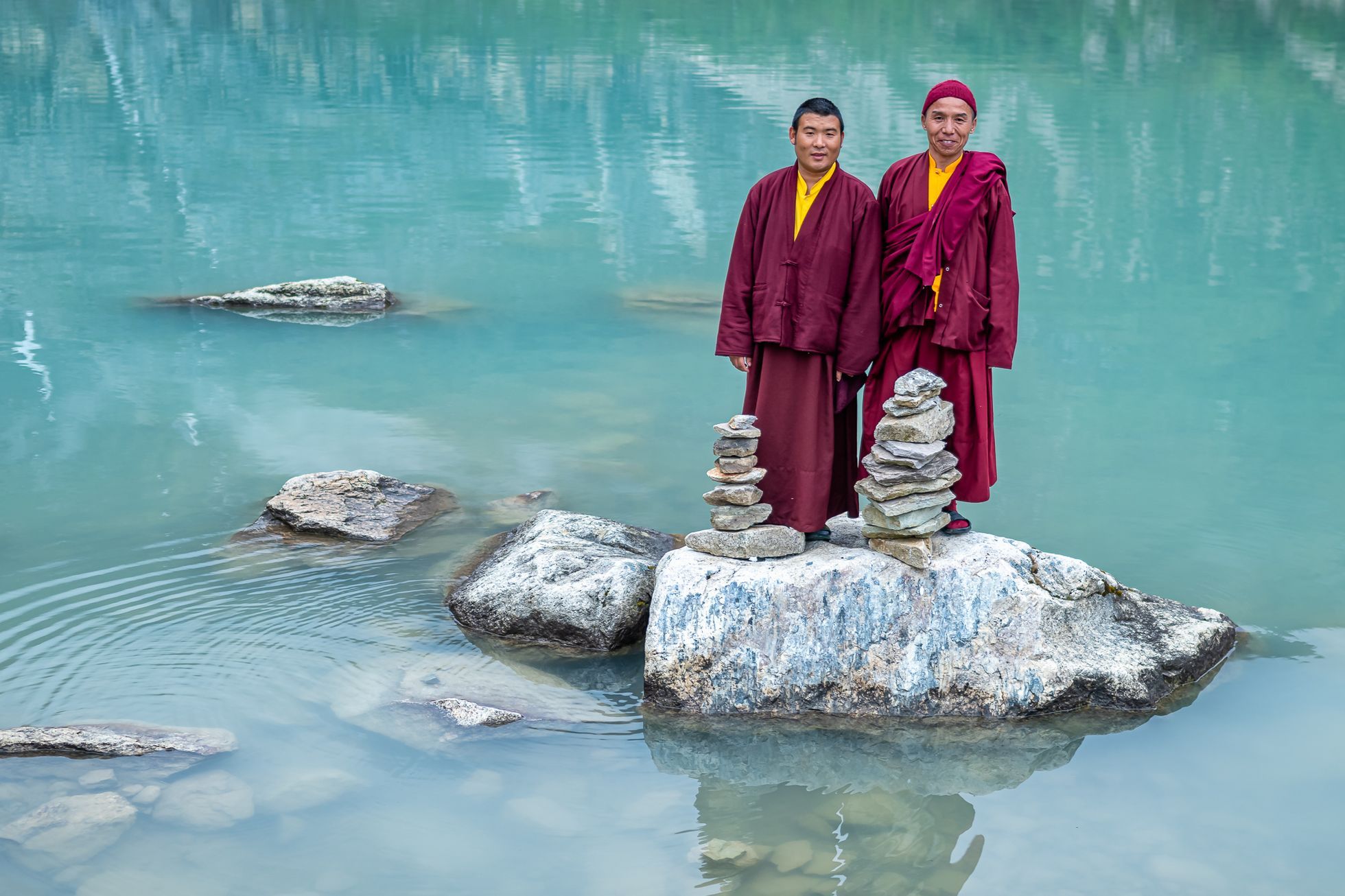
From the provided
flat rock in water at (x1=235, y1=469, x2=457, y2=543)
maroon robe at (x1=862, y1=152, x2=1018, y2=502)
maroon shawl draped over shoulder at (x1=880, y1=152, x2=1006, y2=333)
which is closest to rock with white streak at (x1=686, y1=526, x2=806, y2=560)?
maroon robe at (x1=862, y1=152, x2=1018, y2=502)

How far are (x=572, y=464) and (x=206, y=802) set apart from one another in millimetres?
4054

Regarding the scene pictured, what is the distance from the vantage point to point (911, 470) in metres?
5.48

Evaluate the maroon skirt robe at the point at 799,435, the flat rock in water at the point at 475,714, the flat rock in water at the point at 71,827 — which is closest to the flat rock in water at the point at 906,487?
the maroon skirt robe at the point at 799,435

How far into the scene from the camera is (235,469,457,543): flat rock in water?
23.5 ft

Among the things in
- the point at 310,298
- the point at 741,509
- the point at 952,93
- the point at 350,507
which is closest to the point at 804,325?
the point at 741,509

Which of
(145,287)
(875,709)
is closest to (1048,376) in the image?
(875,709)

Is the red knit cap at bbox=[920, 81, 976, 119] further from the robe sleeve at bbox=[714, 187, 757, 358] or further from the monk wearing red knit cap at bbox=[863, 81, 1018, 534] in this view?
the robe sleeve at bbox=[714, 187, 757, 358]

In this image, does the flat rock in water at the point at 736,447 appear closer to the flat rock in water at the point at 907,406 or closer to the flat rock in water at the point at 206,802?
the flat rock in water at the point at 907,406

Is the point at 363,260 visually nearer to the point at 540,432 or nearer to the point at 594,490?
the point at 540,432

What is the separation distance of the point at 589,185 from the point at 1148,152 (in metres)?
9.10

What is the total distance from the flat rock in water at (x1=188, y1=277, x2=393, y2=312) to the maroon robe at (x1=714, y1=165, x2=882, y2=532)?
24.0 feet

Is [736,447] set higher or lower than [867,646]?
higher

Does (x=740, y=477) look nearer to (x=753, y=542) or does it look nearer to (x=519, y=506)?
(x=753, y=542)

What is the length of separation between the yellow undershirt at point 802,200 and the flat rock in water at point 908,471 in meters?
1.01
